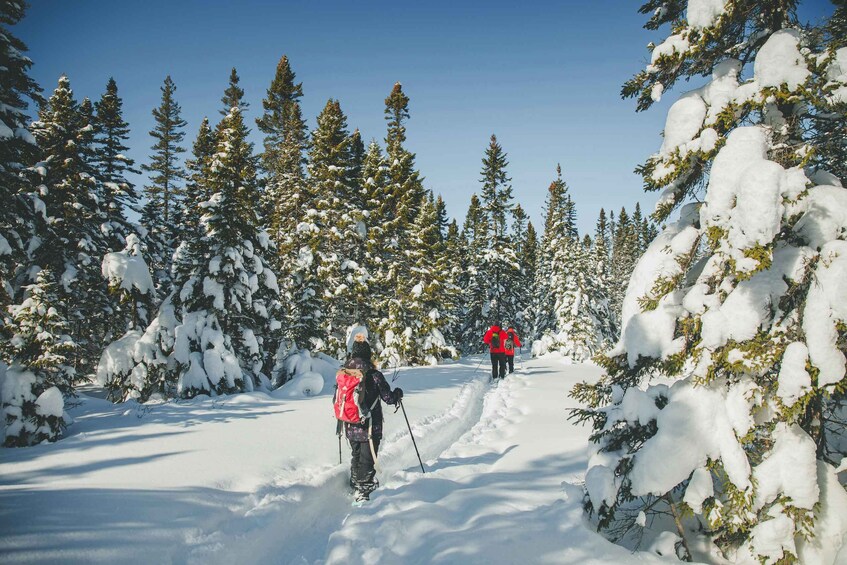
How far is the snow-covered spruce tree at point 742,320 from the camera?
10.9ft

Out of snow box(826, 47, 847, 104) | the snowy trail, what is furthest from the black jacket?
snow box(826, 47, 847, 104)

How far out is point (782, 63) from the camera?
152 inches

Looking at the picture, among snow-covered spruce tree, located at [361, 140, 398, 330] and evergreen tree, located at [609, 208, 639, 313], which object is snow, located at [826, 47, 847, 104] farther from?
evergreen tree, located at [609, 208, 639, 313]

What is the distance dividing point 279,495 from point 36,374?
6341mm

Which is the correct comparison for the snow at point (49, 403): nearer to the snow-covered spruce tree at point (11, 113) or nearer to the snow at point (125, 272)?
the snow-covered spruce tree at point (11, 113)

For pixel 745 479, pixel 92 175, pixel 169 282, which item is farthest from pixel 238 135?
pixel 745 479

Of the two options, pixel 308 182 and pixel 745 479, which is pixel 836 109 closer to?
pixel 745 479

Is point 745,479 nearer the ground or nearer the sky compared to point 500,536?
nearer the sky

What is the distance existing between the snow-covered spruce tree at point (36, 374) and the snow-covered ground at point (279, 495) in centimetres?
65

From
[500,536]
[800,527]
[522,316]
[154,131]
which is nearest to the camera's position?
[800,527]

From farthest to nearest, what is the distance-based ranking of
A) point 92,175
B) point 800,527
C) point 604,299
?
point 604,299, point 92,175, point 800,527

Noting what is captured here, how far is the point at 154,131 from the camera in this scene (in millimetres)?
29969

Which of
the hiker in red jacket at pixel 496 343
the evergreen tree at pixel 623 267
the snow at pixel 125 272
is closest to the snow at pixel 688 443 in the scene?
the hiker in red jacket at pixel 496 343

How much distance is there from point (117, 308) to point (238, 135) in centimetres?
1166
